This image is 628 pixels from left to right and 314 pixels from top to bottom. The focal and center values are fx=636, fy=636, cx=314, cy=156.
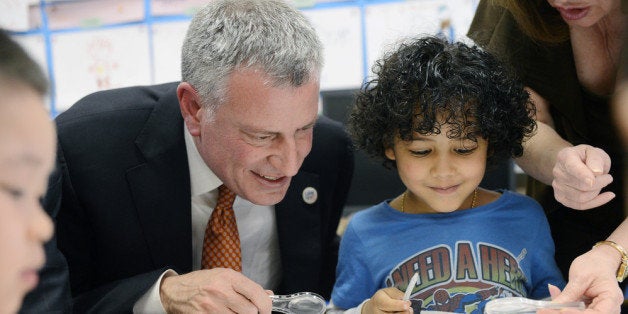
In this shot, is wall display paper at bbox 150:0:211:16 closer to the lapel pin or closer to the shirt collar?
the shirt collar

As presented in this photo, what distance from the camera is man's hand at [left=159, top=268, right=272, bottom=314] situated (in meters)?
0.91

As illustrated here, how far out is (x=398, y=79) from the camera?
1.05 m

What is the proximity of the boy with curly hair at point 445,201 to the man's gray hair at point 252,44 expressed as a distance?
0.17 m

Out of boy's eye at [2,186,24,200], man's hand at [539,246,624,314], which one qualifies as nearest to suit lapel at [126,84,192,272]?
man's hand at [539,246,624,314]

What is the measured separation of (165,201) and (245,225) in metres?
0.17

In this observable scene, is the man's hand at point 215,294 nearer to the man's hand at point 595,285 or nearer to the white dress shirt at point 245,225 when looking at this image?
the white dress shirt at point 245,225

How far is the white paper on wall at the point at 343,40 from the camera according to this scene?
7.94 feet

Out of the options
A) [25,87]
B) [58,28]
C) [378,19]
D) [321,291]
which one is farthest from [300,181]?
[378,19]

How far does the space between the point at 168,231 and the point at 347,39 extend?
150 cm

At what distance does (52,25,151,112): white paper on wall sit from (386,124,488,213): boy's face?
515 mm

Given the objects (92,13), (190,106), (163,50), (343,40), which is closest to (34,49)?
(92,13)

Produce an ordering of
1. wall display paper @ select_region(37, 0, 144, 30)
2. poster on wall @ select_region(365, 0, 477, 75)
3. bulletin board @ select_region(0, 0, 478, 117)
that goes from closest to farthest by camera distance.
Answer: bulletin board @ select_region(0, 0, 478, 117)
wall display paper @ select_region(37, 0, 144, 30)
poster on wall @ select_region(365, 0, 477, 75)

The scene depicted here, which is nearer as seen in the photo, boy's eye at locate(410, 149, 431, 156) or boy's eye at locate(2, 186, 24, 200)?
boy's eye at locate(2, 186, 24, 200)

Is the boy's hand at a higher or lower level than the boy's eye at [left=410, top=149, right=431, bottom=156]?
lower
